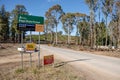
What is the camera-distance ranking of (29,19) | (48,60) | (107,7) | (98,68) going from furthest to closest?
1. (107,7)
2. (48,60)
3. (98,68)
4. (29,19)

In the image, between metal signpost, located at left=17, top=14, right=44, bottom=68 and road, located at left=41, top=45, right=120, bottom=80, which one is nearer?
road, located at left=41, top=45, right=120, bottom=80

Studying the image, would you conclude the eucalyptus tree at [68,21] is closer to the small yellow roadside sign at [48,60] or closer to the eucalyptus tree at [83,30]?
the eucalyptus tree at [83,30]

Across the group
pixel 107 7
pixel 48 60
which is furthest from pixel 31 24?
pixel 107 7

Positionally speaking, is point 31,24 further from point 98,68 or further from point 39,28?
point 98,68

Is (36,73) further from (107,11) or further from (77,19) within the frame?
(77,19)

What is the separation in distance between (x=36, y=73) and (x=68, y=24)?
70103mm

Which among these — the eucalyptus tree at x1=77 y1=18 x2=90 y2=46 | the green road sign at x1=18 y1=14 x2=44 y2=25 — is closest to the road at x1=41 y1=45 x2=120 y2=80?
the green road sign at x1=18 y1=14 x2=44 y2=25

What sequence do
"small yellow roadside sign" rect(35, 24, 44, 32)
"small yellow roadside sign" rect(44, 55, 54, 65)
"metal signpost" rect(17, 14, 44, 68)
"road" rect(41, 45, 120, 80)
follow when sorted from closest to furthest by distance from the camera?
"road" rect(41, 45, 120, 80), "metal signpost" rect(17, 14, 44, 68), "small yellow roadside sign" rect(35, 24, 44, 32), "small yellow roadside sign" rect(44, 55, 54, 65)

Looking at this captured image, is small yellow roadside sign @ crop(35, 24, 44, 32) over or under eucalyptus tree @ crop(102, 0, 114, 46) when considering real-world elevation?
under

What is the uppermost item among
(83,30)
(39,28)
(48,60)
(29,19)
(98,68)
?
(83,30)

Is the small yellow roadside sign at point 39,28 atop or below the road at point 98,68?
atop

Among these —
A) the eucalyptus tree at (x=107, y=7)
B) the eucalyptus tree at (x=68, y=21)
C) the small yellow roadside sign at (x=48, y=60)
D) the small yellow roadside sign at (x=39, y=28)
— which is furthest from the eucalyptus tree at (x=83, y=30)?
the small yellow roadside sign at (x=39, y=28)

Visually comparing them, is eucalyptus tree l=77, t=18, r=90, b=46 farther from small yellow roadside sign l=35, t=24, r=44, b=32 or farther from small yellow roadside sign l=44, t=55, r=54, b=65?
small yellow roadside sign l=35, t=24, r=44, b=32

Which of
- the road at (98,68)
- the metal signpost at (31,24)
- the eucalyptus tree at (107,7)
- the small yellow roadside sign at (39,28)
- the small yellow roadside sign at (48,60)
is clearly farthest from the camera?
the eucalyptus tree at (107,7)
